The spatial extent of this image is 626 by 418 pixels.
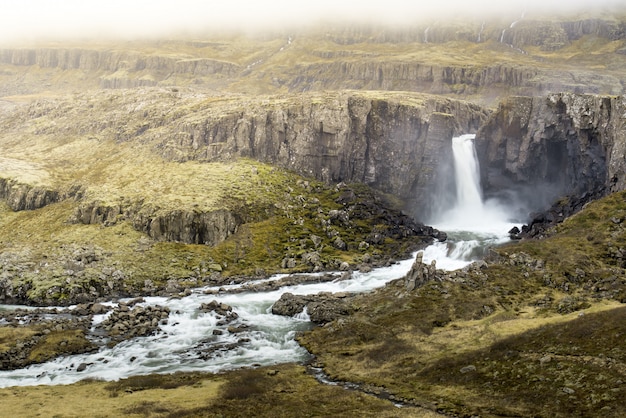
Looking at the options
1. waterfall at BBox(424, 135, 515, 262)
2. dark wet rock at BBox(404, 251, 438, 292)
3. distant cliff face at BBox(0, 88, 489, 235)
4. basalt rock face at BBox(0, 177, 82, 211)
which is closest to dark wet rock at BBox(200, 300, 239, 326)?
dark wet rock at BBox(404, 251, 438, 292)

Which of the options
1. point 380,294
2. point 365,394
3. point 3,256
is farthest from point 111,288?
point 365,394

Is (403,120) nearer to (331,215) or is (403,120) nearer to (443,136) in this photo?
(443,136)

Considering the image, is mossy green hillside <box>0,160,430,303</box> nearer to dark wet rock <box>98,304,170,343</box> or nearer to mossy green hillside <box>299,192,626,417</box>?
dark wet rock <box>98,304,170,343</box>

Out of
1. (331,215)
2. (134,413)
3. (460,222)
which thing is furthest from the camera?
(460,222)

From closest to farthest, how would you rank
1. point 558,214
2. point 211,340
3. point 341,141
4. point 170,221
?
point 211,340 → point 170,221 → point 558,214 → point 341,141

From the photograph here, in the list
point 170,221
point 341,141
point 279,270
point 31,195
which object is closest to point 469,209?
point 341,141

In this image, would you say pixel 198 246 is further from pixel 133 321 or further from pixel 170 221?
pixel 133 321
